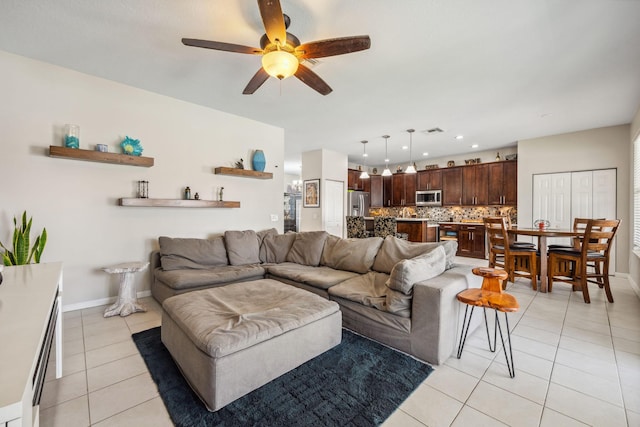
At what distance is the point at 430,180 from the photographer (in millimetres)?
7859

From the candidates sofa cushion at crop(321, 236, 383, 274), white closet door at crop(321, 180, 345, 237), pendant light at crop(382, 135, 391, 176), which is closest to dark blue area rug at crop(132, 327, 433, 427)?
sofa cushion at crop(321, 236, 383, 274)

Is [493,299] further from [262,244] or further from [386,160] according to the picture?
[386,160]

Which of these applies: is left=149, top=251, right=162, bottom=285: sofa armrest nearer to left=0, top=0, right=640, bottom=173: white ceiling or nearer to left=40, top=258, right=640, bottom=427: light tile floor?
left=40, top=258, right=640, bottom=427: light tile floor

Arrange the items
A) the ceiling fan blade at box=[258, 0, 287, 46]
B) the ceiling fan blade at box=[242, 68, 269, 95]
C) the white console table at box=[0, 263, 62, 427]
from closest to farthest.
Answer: the white console table at box=[0, 263, 62, 427], the ceiling fan blade at box=[258, 0, 287, 46], the ceiling fan blade at box=[242, 68, 269, 95]

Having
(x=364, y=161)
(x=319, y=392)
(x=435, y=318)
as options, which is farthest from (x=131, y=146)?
(x=364, y=161)

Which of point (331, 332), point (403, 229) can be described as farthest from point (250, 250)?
point (403, 229)

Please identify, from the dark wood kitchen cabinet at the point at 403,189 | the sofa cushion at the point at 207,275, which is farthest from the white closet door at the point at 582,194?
the sofa cushion at the point at 207,275

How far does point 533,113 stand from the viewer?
4375mm

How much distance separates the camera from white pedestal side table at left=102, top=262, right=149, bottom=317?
302cm

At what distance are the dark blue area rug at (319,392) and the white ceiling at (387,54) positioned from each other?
109 inches

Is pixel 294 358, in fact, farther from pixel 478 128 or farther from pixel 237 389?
pixel 478 128

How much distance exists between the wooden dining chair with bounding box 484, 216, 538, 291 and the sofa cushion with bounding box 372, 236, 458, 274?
156cm

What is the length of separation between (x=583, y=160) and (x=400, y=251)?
16.1 feet

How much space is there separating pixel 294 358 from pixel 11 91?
155 inches
